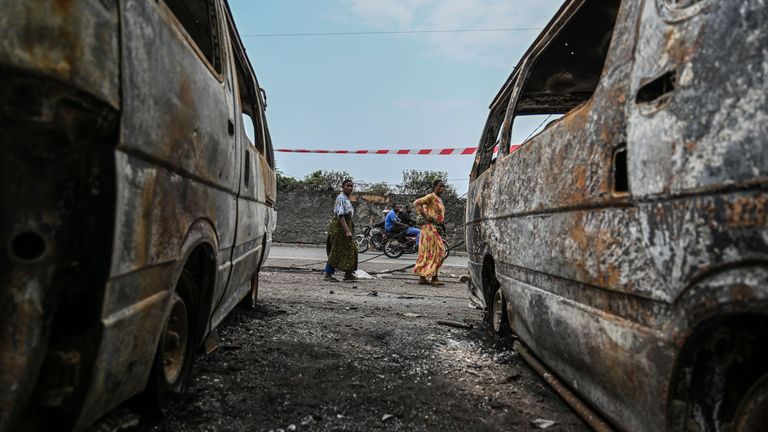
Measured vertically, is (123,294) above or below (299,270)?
above

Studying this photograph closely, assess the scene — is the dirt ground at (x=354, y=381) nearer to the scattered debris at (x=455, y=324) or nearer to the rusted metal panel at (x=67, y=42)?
the scattered debris at (x=455, y=324)

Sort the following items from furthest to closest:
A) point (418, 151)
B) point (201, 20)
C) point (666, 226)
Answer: point (418, 151)
point (201, 20)
point (666, 226)

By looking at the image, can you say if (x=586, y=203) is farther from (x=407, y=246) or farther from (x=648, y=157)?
(x=407, y=246)

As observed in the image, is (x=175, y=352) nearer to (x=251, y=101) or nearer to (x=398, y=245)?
(x=251, y=101)

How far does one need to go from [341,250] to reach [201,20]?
4.91 m

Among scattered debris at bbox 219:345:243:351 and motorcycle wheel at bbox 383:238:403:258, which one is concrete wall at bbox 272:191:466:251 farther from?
scattered debris at bbox 219:345:243:351

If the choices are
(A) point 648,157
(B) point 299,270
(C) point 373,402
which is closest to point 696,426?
(A) point 648,157

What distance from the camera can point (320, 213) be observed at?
60.2 ft

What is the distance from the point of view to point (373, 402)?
233 centimetres

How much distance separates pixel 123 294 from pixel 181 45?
0.85 meters

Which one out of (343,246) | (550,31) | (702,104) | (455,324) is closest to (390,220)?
(343,246)

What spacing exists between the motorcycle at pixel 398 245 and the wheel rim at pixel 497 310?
9671 mm

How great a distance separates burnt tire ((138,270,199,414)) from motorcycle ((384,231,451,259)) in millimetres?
11108

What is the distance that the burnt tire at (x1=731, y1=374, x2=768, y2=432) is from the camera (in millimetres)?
1122
